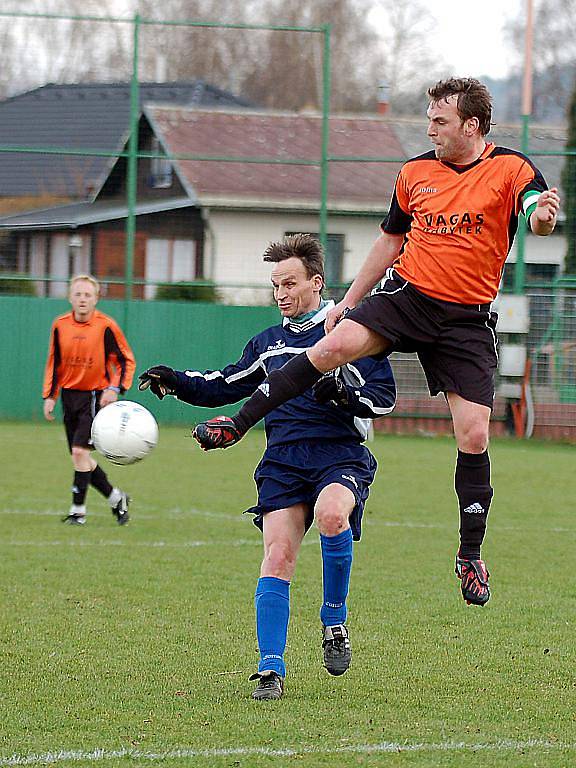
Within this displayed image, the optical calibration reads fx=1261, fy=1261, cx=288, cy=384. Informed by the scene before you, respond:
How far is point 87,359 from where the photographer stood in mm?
10602

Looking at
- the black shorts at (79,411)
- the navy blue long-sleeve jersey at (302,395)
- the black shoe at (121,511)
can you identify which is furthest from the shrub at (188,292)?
Result: the navy blue long-sleeve jersey at (302,395)

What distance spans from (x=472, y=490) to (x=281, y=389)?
1001 millimetres

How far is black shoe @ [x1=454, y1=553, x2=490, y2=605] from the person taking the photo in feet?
17.3

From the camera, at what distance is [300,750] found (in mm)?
4406

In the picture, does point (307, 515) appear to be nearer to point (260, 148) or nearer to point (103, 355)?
point (103, 355)

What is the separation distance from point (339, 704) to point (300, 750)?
692mm

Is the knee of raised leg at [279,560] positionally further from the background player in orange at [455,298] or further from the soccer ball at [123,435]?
the soccer ball at [123,435]

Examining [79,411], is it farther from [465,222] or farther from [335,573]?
[465,222]

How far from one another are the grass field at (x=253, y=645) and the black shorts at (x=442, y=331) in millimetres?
Answer: 1317

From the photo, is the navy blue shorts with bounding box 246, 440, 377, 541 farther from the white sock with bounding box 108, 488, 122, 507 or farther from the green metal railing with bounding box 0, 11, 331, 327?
the green metal railing with bounding box 0, 11, 331, 327

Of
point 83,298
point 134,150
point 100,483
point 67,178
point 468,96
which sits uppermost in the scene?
point 134,150

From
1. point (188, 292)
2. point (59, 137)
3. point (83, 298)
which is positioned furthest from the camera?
point (59, 137)

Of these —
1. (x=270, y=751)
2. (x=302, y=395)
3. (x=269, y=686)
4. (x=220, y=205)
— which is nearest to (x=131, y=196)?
(x=220, y=205)

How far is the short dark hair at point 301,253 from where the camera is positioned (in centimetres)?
547
